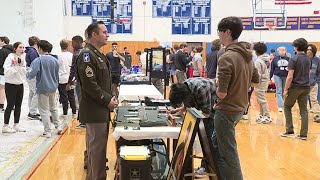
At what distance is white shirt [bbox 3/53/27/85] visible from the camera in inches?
256

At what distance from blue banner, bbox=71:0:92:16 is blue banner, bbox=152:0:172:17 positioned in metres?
2.70

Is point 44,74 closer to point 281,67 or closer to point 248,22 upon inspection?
point 281,67

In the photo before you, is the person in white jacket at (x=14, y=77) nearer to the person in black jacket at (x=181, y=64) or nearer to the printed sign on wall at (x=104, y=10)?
the person in black jacket at (x=181, y=64)

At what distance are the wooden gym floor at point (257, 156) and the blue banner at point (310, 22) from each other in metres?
→ 10.7

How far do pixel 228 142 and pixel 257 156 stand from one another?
8.07 ft

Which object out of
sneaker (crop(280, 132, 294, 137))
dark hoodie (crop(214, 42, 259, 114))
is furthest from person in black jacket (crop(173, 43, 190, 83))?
dark hoodie (crop(214, 42, 259, 114))

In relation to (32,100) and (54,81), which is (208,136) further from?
(32,100)

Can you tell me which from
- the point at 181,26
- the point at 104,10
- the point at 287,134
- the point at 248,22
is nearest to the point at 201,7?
the point at 181,26

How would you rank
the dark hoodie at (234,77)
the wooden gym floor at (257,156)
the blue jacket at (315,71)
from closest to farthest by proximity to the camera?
the dark hoodie at (234,77), the wooden gym floor at (257,156), the blue jacket at (315,71)

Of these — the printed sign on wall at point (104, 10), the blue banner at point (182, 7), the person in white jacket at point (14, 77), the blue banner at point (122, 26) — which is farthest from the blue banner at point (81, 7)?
the person in white jacket at point (14, 77)

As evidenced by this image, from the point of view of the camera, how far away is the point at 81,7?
17.4 metres

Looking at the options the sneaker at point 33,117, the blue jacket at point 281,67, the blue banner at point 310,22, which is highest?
the blue banner at point 310,22

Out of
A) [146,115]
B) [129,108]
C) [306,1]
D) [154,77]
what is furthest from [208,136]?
[306,1]

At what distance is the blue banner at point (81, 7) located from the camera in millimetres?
17359
